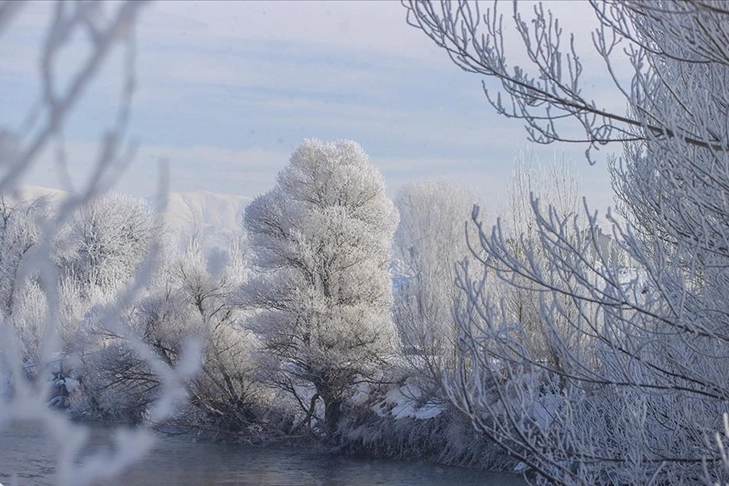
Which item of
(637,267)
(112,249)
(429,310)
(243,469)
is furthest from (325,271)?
(637,267)

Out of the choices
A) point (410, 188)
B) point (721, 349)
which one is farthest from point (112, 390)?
point (410, 188)

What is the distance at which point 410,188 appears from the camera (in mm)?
37719

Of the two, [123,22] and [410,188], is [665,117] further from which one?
[410,188]

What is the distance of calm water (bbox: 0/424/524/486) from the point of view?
521 inches

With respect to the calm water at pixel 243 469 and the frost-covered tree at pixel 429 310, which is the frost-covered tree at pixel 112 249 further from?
the calm water at pixel 243 469

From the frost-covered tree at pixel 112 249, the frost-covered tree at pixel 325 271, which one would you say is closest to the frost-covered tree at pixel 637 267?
the frost-covered tree at pixel 325 271

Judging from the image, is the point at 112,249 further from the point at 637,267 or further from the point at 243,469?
the point at 637,267

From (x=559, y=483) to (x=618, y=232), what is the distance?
1234 mm

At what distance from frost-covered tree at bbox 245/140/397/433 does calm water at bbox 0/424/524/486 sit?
186cm

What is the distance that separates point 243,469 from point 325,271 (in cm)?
526

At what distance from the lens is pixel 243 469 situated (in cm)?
1453

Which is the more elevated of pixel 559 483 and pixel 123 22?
pixel 123 22

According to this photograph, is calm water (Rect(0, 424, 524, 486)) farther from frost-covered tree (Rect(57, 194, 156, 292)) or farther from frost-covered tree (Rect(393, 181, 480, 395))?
frost-covered tree (Rect(57, 194, 156, 292))

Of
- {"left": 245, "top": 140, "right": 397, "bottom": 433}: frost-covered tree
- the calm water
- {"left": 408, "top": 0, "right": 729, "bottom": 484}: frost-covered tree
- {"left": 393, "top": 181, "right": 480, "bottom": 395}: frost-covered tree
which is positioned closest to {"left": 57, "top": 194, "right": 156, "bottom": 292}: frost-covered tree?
{"left": 245, "top": 140, "right": 397, "bottom": 433}: frost-covered tree
